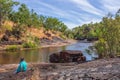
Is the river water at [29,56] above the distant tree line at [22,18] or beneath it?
beneath

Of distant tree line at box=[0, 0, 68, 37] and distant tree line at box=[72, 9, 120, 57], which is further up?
distant tree line at box=[0, 0, 68, 37]

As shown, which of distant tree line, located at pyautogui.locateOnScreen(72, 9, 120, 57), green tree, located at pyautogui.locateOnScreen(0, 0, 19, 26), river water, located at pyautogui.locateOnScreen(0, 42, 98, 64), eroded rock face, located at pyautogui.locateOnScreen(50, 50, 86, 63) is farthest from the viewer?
green tree, located at pyautogui.locateOnScreen(0, 0, 19, 26)

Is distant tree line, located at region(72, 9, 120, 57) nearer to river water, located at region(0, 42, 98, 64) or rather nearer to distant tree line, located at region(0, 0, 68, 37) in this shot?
river water, located at region(0, 42, 98, 64)

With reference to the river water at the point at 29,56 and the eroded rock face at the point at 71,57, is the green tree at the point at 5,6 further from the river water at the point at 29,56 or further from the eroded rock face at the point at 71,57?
the eroded rock face at the point at 71,57

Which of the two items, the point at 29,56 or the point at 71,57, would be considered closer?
the point at 71,57

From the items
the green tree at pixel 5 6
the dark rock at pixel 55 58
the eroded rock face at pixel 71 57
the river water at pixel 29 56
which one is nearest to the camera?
the eroded rock face at pixel 71 57

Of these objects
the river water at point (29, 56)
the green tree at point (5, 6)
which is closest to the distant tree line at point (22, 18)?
the green tree at point (5, 6)

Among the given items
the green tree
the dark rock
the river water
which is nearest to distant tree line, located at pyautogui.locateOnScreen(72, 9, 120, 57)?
the river water

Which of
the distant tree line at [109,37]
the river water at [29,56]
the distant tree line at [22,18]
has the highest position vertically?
the distant tree line at [22,18]

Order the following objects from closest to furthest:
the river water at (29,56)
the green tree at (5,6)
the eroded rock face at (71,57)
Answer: the eroded rock face at (71,57)
the river water at (29,56)
the green tree at (5,6)

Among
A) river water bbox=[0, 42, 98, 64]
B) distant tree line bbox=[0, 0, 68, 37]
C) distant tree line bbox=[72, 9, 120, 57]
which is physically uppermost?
distant tree line bbox=[0, 0, 68, 37]

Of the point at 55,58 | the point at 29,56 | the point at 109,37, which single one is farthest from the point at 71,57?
the point at 29,56

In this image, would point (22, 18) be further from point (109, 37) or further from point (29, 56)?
point (109, 37)

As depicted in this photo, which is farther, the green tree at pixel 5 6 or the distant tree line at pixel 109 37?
the green tree at pixel 5 6
